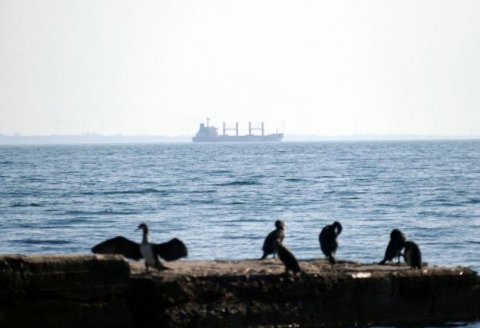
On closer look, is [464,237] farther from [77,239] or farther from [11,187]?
[11,187]

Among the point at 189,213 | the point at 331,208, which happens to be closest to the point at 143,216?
the point at 189,213

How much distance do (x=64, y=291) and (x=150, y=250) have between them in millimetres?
1843

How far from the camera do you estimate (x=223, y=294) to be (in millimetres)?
19906

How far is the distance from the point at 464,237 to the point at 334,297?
55.8 feet

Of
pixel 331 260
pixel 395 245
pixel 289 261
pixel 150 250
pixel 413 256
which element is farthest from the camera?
pixel 395 245

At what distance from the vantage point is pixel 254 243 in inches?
1372

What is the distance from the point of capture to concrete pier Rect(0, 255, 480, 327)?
751 inches

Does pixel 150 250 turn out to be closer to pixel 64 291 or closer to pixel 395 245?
pixel 64 291

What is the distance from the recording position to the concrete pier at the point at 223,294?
62.6ft

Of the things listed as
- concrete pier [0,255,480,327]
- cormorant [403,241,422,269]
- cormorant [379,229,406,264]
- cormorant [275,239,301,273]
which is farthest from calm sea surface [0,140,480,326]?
cormorant [275,239,301,273]

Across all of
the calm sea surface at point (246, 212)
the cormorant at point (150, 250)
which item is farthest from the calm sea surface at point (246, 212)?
the cormorant at point (150, 250)

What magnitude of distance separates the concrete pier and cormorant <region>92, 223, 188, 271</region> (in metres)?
0.22

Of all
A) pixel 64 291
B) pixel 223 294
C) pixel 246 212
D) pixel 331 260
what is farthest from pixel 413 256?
pixel 246 212

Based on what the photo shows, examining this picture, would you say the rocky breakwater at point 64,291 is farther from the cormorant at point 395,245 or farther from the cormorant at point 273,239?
the cormorant at point 395,245
